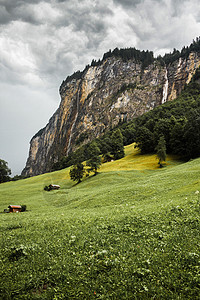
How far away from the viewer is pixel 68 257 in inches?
300

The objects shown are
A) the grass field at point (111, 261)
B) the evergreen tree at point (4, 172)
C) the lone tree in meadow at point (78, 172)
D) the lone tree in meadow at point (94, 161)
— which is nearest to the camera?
the grass field at point (111, 261)

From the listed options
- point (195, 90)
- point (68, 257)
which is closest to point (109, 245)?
point (68, 257)

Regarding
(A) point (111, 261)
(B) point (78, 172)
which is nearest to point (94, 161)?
(B) point (78, 172)

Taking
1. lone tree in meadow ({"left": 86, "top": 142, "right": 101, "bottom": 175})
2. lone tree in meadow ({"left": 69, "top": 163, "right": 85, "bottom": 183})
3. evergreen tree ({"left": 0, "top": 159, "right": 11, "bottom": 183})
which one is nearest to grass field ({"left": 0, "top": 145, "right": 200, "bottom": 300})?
lone tree in meadow ({"left": 86, "top": 142, "right": 101, "bottom": 175})

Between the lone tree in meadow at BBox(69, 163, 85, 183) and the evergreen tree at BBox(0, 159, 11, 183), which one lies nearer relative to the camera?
A: the lone tree in meadow at BBox(69, 163, 85, 183)

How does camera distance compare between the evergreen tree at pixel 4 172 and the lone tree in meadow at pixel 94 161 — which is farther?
the evergreen tree at pixel 4 172

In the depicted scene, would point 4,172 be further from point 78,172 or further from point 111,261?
point 111,261

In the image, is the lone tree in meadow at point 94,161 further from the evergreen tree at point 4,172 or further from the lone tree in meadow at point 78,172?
the evergreen tree at point 4,172

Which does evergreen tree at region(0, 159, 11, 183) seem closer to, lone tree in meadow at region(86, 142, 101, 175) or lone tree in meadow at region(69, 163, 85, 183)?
lone tree in meadow at region(69, 163, 85, 183)

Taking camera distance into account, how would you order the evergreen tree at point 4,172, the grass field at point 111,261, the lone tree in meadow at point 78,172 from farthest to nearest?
the evergreen tree at point 4,172
the lone tree in meadow at point 78,172
the grass field at point 111,261

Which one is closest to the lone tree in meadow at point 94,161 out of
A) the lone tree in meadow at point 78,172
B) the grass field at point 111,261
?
the lone tree in meadow at point 78,172

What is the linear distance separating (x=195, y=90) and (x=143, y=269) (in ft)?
587

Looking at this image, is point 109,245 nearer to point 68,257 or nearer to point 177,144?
point 68,257

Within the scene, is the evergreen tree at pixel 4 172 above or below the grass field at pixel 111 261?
above
